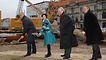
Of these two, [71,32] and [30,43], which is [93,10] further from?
[71,32]

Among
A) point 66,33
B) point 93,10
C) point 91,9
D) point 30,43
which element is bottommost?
point 30,43

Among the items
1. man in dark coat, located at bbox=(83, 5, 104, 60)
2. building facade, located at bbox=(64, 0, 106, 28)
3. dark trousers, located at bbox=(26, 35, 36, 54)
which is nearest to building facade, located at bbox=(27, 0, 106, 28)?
building facade, located at bbox=(64, 0, 106, 28)

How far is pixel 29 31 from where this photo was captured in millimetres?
9422

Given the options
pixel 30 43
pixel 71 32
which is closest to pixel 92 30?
pixel 71 32

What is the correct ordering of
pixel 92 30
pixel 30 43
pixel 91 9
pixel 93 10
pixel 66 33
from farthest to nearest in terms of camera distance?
pixel 91 9, pixel 93 10, pixel 30 43, pixel 66 33, pixel 92 30

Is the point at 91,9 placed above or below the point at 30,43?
above

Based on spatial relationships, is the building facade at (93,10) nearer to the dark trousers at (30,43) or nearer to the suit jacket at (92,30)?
the dark trousers at (30,43)

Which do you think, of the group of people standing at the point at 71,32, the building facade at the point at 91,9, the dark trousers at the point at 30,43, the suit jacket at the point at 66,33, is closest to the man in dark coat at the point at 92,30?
the group of people standing at the point at 71,32

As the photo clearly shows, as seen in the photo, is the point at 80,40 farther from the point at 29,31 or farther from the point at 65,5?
the point at 65,5

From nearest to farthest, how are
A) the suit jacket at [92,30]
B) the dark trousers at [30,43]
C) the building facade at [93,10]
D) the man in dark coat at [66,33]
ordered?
the suit jacket at [92,30] → the man in dark coat at [66,33] → the dark trousers at [30,43] → the building facade at [93,10]

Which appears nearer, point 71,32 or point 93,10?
point 71,32

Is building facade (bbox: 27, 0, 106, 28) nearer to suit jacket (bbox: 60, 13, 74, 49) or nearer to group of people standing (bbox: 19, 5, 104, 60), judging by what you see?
group of people standing (bbox: 19, 5, 104, 60)

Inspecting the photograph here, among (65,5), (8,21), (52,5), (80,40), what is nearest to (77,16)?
(65,5)

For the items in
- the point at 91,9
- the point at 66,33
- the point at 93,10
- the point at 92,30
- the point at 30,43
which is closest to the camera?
the point at 92,30
